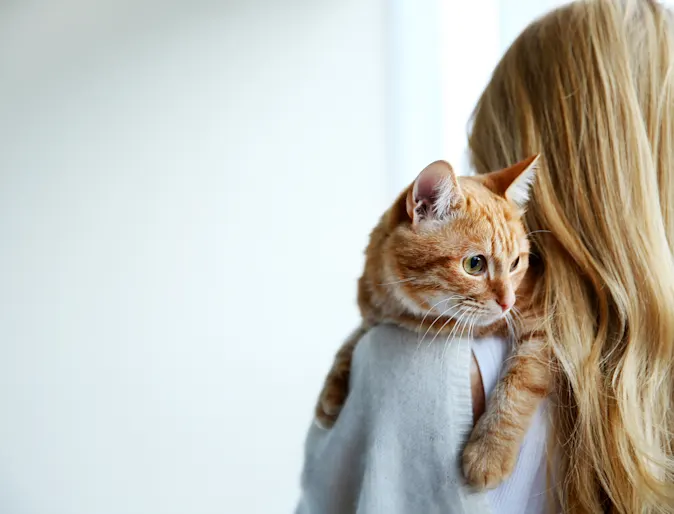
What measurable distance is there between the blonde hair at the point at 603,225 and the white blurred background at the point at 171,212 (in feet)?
3.87

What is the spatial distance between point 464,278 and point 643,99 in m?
0.42

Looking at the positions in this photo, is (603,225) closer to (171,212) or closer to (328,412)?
(328,412)

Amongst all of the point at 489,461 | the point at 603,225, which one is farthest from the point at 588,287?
the point at 489,461

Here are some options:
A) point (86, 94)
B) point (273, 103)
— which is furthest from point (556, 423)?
point (86, 94)

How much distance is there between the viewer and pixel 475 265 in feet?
3.13

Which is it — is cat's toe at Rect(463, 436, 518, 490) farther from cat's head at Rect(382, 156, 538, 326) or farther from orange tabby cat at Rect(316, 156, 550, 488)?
cat's head at Rect(382, 156, 538, 326)

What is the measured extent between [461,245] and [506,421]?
27 cm

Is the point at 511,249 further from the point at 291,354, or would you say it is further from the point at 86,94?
the point at 86,94

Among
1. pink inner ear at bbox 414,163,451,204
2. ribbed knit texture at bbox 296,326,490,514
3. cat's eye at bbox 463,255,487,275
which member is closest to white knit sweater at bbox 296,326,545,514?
ribbed knit texture at bbox 296,326,490,514

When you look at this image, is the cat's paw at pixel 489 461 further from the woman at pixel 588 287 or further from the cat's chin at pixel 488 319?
the cat's chin at pixel 488 319

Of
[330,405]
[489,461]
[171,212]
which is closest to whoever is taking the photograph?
[489,461]

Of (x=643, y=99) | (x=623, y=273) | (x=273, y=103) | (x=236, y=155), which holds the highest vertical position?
(x=273, y=103)

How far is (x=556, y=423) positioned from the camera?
2.86ft

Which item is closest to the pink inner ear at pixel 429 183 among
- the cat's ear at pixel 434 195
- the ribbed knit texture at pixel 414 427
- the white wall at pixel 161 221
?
the cat's ear at pixel 434 195
